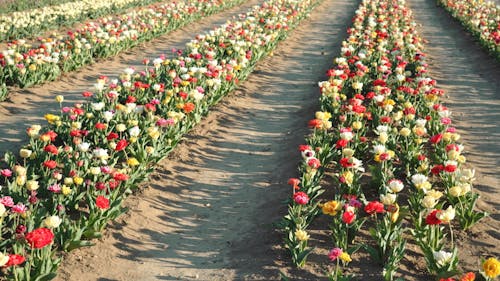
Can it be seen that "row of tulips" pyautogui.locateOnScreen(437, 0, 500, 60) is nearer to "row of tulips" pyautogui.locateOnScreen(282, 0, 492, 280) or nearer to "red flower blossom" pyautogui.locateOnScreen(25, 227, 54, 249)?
"row of tulips" pyautogui.locateOnScreen(282, 0, 492, 280)

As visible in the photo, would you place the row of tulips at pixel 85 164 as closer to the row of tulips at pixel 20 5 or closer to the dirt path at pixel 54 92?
the dirt path at pixel 54 92

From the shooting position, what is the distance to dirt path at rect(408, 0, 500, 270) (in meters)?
5.29

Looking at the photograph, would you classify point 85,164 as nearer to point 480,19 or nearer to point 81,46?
point 81,46

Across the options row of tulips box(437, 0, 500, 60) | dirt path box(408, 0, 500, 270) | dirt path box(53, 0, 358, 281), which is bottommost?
dirt path box(53, 0, 358, 281)

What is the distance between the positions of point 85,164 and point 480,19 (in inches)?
584

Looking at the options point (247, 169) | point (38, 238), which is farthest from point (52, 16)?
point (38, 238)

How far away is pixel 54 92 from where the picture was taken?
1038 cm

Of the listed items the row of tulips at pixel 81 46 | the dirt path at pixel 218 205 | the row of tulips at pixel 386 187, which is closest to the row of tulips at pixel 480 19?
the row of tulips at pixel 386 187

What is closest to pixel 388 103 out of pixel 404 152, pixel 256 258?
pixel 404 152

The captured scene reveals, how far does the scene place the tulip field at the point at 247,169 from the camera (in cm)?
480

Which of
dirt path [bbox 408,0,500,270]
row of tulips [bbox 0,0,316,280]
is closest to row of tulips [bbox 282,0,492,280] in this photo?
dirt path [bbox 408,0,500,270]

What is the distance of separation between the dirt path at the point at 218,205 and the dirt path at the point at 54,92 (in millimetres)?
2735

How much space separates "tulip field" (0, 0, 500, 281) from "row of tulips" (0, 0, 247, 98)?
8 cm

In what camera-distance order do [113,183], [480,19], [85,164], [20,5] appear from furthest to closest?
[20,5], [480,19], [85,164], [113,183]
